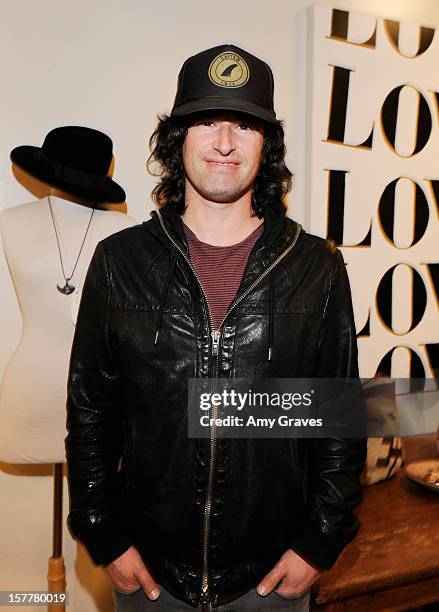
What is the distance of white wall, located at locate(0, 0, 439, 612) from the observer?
1.99 meters

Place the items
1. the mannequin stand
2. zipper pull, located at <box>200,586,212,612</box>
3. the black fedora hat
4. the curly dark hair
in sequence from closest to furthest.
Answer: zipper pull, located at <box>200,586,212,612</box> < the curly dark hair < the black fedora hat < the mannequin stand

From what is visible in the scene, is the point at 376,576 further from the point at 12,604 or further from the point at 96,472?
the point at 12,604

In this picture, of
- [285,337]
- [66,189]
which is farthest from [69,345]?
[285,337]

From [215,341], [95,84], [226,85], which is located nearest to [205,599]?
[215,341]

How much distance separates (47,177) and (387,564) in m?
1.43

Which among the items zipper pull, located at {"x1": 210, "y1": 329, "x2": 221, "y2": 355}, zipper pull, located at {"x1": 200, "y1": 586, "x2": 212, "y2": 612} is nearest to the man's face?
zipper pull, located at {"x1": 210, "y1": 329, "x2": 221, "y2": 355}

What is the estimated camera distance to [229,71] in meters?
1.42

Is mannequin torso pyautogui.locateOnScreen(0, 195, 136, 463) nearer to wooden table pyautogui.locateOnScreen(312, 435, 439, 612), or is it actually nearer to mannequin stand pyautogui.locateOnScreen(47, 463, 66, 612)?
mannequin stand pyautogui.locateOnScreen(47, 463, 66, 612)

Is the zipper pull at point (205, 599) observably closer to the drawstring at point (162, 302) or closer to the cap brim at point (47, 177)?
the drawstring at point (162, 302)

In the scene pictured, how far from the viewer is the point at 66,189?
1.83 meters

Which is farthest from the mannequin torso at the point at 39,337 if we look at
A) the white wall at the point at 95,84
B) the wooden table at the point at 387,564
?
the wooden table at the point at 387,564

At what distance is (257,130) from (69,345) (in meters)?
0.83

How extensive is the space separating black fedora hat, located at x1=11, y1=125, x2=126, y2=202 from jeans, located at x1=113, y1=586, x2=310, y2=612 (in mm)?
1086

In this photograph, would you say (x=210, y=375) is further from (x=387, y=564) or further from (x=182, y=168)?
(x=387, y=564)
